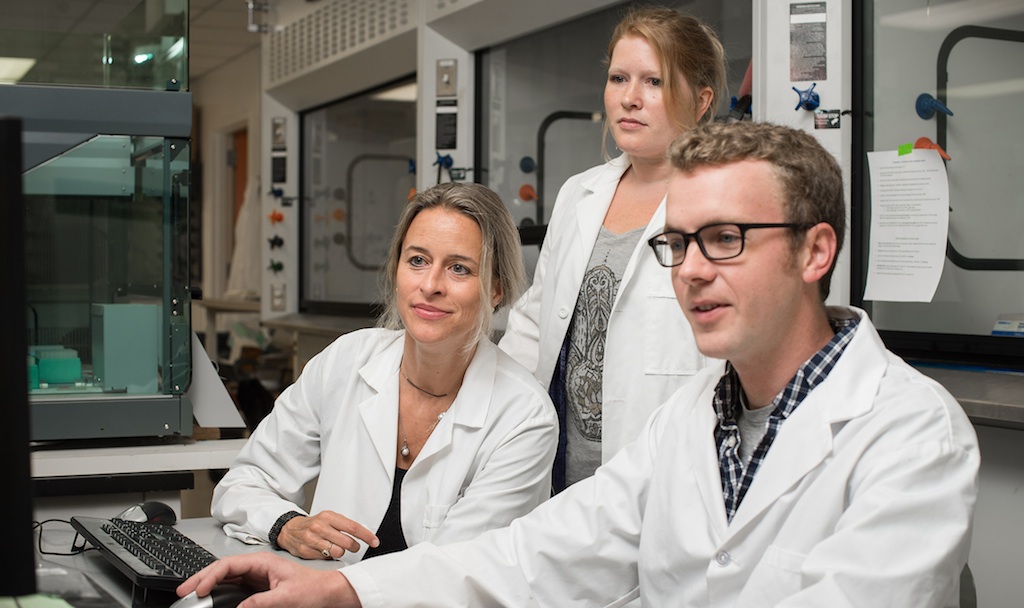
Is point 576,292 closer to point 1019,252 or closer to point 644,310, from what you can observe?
point 644,310

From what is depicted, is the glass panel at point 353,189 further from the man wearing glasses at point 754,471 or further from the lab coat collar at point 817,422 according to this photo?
the lab coat collar at point 817,422

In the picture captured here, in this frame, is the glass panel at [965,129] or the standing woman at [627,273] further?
the glass panel at [965,129]

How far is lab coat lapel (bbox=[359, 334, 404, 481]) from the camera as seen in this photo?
172 centimetres

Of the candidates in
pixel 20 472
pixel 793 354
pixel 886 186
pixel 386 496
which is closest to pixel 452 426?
pixel 386 496

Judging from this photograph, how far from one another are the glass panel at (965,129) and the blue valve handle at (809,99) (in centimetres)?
17

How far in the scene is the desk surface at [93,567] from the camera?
4.10ft

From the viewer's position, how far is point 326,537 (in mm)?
1502

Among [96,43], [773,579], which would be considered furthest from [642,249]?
[96,43]

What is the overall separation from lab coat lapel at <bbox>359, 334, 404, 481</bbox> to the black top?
0.11 feet

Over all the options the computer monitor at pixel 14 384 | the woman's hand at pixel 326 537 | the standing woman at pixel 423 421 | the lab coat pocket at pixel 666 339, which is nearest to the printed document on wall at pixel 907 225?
the lab coat pocket at pixel 666 339

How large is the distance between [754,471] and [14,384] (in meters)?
0.81

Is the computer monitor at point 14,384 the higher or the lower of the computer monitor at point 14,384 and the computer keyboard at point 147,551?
the higher

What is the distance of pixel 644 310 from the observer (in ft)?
6.23

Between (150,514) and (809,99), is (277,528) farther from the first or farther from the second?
(809,99)
